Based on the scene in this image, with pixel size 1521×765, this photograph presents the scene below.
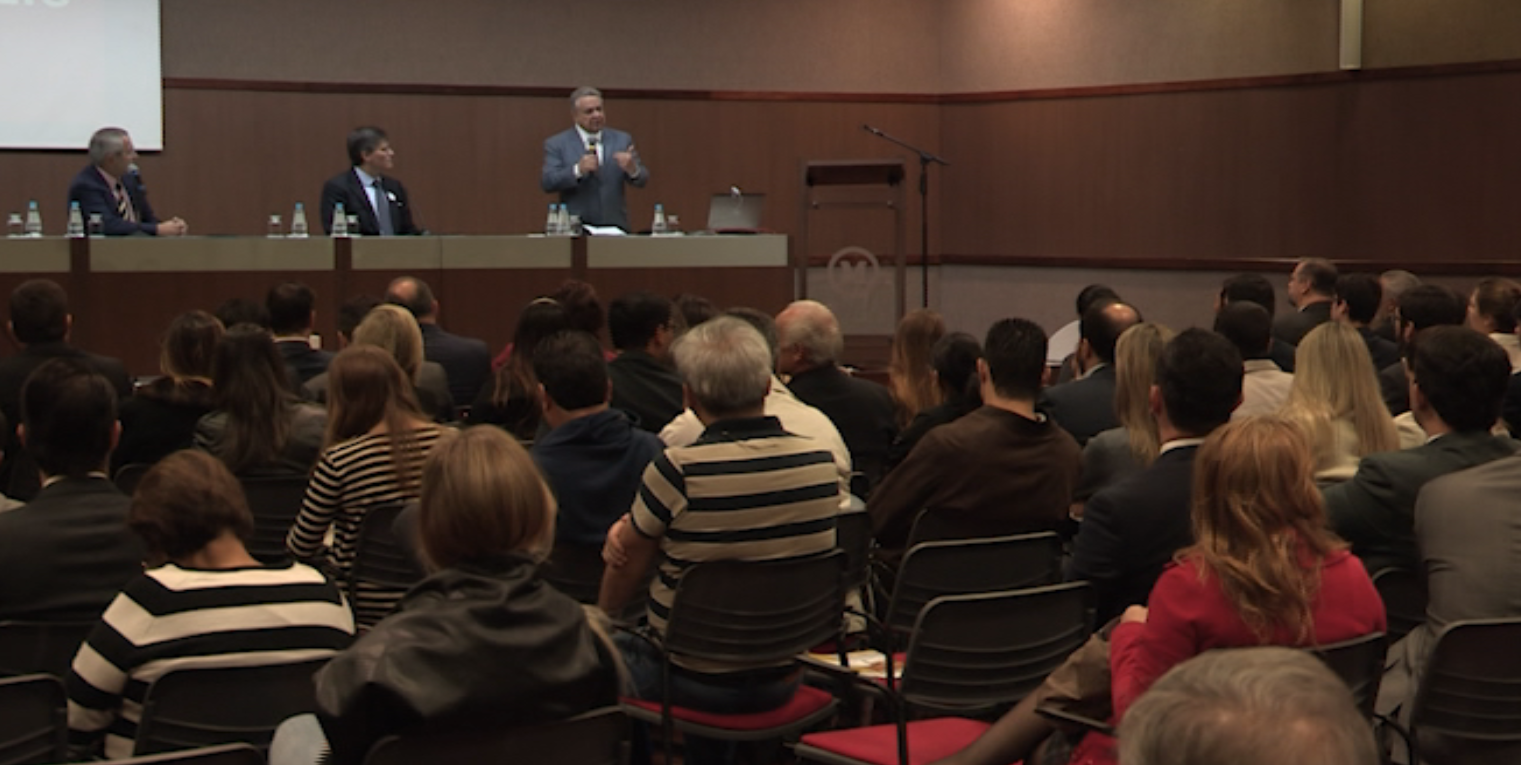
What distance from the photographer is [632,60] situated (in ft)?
42.2

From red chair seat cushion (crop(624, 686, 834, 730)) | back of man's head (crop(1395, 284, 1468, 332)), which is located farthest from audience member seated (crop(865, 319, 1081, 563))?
back of man's head (crop(1395, 284, 1468, 332))

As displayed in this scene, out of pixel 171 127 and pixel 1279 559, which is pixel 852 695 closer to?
pixel 1279 559

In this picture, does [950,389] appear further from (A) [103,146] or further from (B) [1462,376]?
(A) [103,146]

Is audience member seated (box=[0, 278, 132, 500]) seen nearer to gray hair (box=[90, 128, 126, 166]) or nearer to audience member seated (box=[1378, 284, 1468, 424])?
gray hair (box=[90, 128, 126, 166])

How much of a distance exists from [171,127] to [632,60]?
3.16 metres

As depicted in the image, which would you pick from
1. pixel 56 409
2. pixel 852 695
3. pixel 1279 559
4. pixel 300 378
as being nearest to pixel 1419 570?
pixel 1279 559

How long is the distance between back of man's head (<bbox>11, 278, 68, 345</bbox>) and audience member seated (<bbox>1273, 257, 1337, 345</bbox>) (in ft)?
15.9

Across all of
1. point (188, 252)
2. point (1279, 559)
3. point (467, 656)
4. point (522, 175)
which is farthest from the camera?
point (522, 175)

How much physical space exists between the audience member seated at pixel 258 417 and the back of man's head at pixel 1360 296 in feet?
13.6

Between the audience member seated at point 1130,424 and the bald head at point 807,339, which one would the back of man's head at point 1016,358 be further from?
the bald head at point 807,339

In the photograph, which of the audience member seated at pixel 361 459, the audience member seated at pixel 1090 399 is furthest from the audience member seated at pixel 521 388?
the audience member seated at pixel 1090 399

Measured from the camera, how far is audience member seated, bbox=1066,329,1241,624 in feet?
11.9

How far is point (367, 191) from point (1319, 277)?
5.14 m

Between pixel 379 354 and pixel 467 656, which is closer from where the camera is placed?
pixel 467 656
